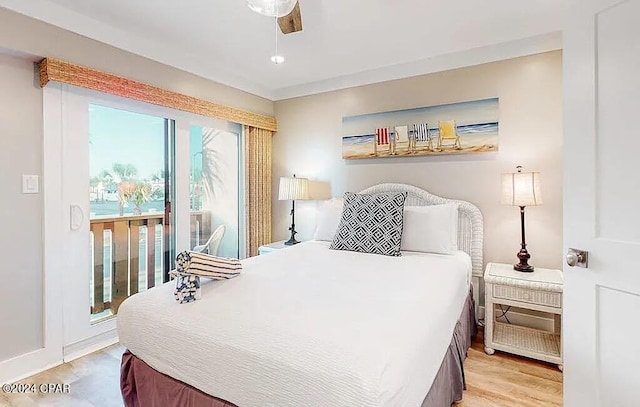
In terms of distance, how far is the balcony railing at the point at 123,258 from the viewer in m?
2.77

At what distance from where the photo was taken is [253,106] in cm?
401

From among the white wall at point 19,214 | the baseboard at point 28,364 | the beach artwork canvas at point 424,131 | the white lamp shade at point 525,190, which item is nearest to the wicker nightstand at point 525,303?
the white lamp shade at point 525,190

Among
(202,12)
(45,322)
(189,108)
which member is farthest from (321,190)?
(45,322)

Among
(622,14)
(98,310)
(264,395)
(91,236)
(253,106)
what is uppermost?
(253,106)

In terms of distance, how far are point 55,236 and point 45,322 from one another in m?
0.61

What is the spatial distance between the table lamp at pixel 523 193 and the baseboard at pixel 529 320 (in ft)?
1.75

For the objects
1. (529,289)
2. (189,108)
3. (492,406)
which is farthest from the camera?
(189,108)

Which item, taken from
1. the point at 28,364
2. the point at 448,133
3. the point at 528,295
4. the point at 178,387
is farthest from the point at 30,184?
the point at 528,295

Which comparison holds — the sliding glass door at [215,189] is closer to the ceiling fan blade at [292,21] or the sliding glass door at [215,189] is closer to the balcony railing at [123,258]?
the balcony railing at [123,258]

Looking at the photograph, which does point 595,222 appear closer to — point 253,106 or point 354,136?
point 354,136

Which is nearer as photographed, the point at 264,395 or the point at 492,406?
the point at 264,395

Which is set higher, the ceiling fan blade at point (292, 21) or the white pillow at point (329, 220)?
the ceiling fan blade at point (292, 21)

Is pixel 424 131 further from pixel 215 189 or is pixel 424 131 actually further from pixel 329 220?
pixel 215 189

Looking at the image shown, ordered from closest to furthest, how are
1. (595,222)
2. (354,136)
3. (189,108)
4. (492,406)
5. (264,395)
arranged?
1. (264,395)
2. (595,222)
3. (492,406)
4. (189,108)
5. (354,136)
